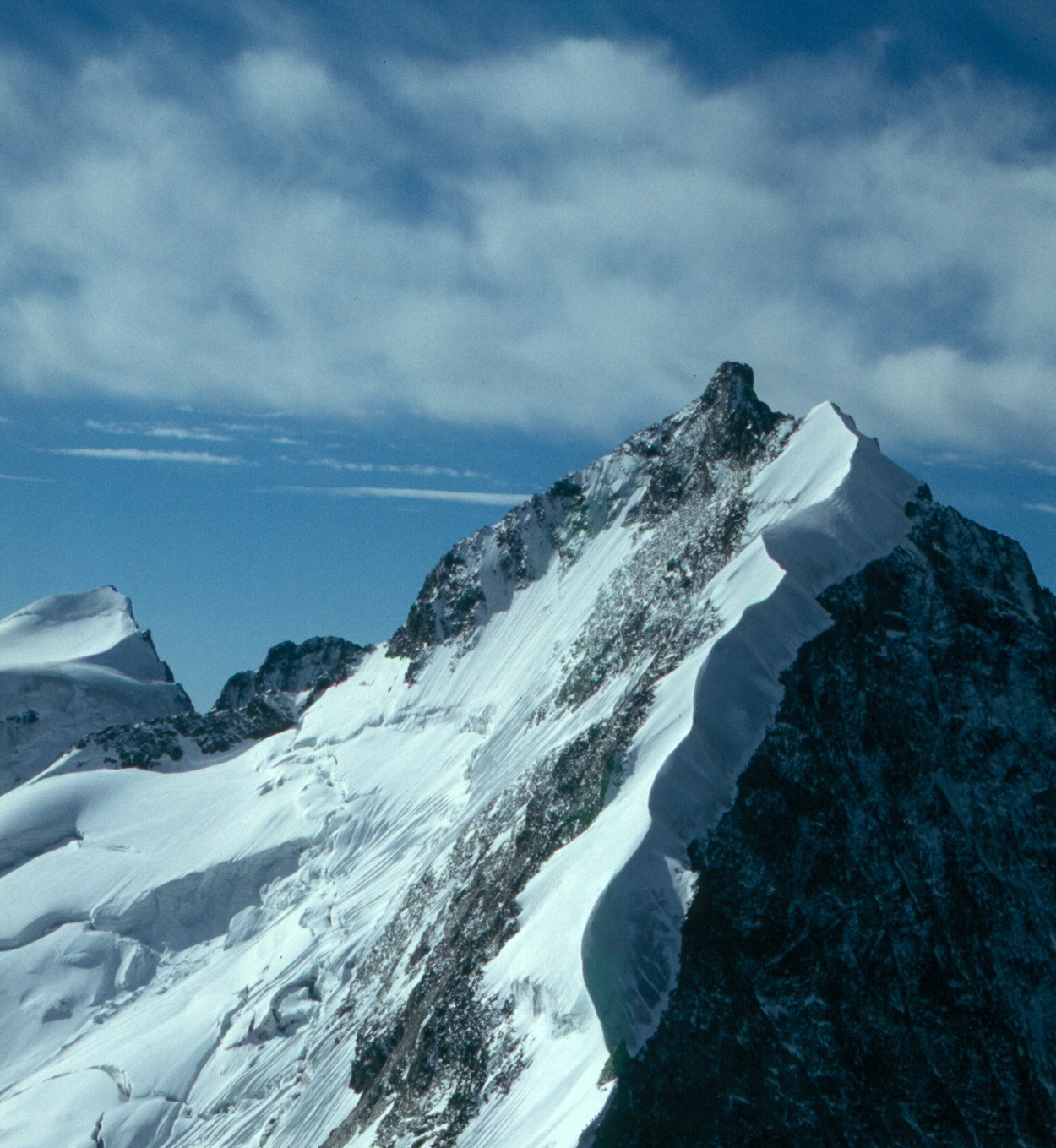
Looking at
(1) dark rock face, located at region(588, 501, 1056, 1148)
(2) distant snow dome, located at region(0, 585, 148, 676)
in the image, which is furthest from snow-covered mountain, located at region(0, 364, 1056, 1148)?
(2) distant snow dome, located at region(0, 585, 148, 676)

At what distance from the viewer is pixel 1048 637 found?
41.0m

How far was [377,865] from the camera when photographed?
183ft

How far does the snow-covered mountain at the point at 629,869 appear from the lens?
2767cm

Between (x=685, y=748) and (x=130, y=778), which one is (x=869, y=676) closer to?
(x=685, y=748)

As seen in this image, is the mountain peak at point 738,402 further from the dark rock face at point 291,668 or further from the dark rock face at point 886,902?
the dark rock face at point 291,668

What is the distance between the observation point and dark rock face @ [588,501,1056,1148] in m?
26.5

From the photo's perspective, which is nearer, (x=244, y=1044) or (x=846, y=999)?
(x=846, y=999)

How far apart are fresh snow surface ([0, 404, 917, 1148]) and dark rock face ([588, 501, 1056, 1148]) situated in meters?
1.12

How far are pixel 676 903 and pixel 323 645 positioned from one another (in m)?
75.3

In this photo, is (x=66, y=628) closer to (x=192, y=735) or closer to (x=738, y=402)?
(x=192, y=735)

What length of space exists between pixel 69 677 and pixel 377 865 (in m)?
53.0

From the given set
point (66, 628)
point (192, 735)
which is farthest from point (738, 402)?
point (66, 628)

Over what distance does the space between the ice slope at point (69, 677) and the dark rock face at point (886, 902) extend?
76.1 m

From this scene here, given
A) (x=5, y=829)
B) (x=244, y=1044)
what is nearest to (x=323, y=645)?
(x=5, y=829)
